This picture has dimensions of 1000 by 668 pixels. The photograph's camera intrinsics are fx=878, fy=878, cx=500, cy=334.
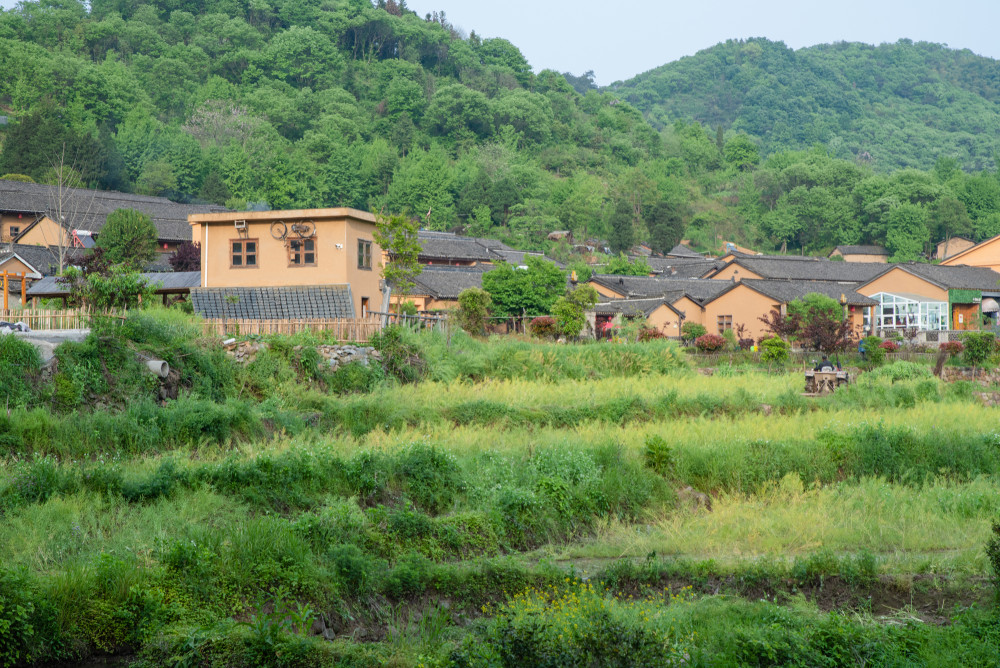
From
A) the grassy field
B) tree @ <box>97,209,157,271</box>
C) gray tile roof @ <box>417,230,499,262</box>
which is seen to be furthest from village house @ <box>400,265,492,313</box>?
the grassy field

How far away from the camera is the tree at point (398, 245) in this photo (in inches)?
1163

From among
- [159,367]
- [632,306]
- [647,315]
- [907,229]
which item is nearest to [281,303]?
[159,367]

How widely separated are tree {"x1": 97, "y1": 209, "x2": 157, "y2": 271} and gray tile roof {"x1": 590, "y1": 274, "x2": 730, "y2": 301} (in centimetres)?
2603

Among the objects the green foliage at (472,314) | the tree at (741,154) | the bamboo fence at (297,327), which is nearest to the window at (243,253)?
the bamboo fence at (297,327)

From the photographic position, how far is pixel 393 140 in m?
97.8

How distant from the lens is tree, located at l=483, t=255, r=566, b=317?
136 ft

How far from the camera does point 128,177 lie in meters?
74.8

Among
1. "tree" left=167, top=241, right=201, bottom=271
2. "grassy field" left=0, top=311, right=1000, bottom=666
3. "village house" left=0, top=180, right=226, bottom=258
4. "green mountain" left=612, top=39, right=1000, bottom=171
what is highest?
"green mountain" left=612, top=39, right=1000, bottom=171

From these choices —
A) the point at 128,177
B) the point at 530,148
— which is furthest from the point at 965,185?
the point at 128,177

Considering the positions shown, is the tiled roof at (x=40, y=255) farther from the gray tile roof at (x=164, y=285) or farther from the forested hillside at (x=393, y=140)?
the forested hillside at (x=393, y=140)

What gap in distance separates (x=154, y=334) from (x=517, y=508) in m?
10.4

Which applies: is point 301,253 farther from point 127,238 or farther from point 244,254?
point 127,238

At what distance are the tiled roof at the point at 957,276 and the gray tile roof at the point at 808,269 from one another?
7.33 feet

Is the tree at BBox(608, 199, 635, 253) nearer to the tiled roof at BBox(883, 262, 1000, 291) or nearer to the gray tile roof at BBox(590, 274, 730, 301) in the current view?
the gray tile roof at BBox(590, 274, 730, 301)
